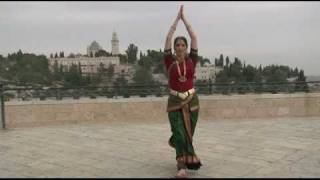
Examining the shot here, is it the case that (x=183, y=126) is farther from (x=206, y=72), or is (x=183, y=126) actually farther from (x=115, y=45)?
(x=115, y=45)

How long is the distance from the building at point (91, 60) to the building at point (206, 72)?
8.58ft

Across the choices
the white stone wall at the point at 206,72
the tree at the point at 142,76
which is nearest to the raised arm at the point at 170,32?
the white stone wall at the point at 206,72

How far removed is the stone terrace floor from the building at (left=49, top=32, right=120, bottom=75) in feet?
10.5

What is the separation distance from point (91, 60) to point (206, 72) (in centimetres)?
382

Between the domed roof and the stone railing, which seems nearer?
the stone railing

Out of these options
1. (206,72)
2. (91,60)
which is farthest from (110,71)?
(206,72)

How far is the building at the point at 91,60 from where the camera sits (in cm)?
1288

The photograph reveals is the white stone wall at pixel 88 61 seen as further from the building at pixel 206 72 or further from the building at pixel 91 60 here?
the building at pixel 206 72

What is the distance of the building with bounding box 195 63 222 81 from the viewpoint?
10859 millimetres

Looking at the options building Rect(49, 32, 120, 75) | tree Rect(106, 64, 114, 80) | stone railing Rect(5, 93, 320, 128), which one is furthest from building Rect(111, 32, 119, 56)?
stone railing Rect(5, 93, 320, 128)

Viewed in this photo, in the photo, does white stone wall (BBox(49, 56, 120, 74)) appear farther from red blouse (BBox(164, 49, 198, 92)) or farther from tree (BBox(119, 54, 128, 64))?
red blouse (BBox(164, 49, 198, 92))

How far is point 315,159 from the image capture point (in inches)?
257

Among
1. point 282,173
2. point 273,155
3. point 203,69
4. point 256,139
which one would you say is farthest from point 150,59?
point 282,173

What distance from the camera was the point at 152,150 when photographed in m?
7.22
